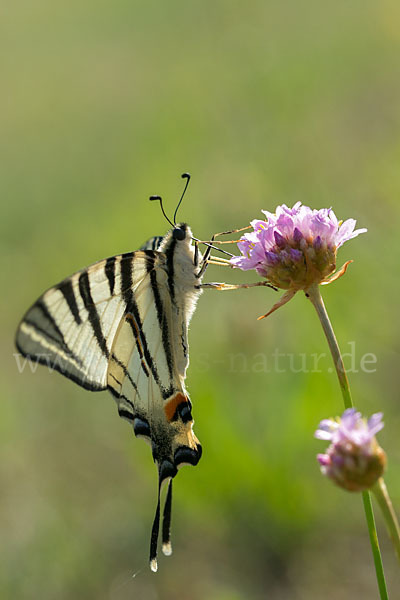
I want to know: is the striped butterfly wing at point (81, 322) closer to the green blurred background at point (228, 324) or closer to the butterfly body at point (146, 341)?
the butterfly body at point (146, 341)

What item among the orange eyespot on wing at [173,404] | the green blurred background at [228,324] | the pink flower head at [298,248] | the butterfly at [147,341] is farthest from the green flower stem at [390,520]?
the green blurred background at [228,324]

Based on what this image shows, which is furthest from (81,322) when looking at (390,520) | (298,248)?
(390,520)

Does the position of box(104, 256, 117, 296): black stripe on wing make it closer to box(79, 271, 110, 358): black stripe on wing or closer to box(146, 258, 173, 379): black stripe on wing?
box(79, 271, 110, 358): black stripe on wing

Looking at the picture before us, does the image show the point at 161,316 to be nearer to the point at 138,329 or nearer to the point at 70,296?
the point at 138,329

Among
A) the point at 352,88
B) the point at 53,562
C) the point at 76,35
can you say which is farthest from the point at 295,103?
the point at 76,35

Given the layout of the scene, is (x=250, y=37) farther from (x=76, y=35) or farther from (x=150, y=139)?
(x=76, y=35)
